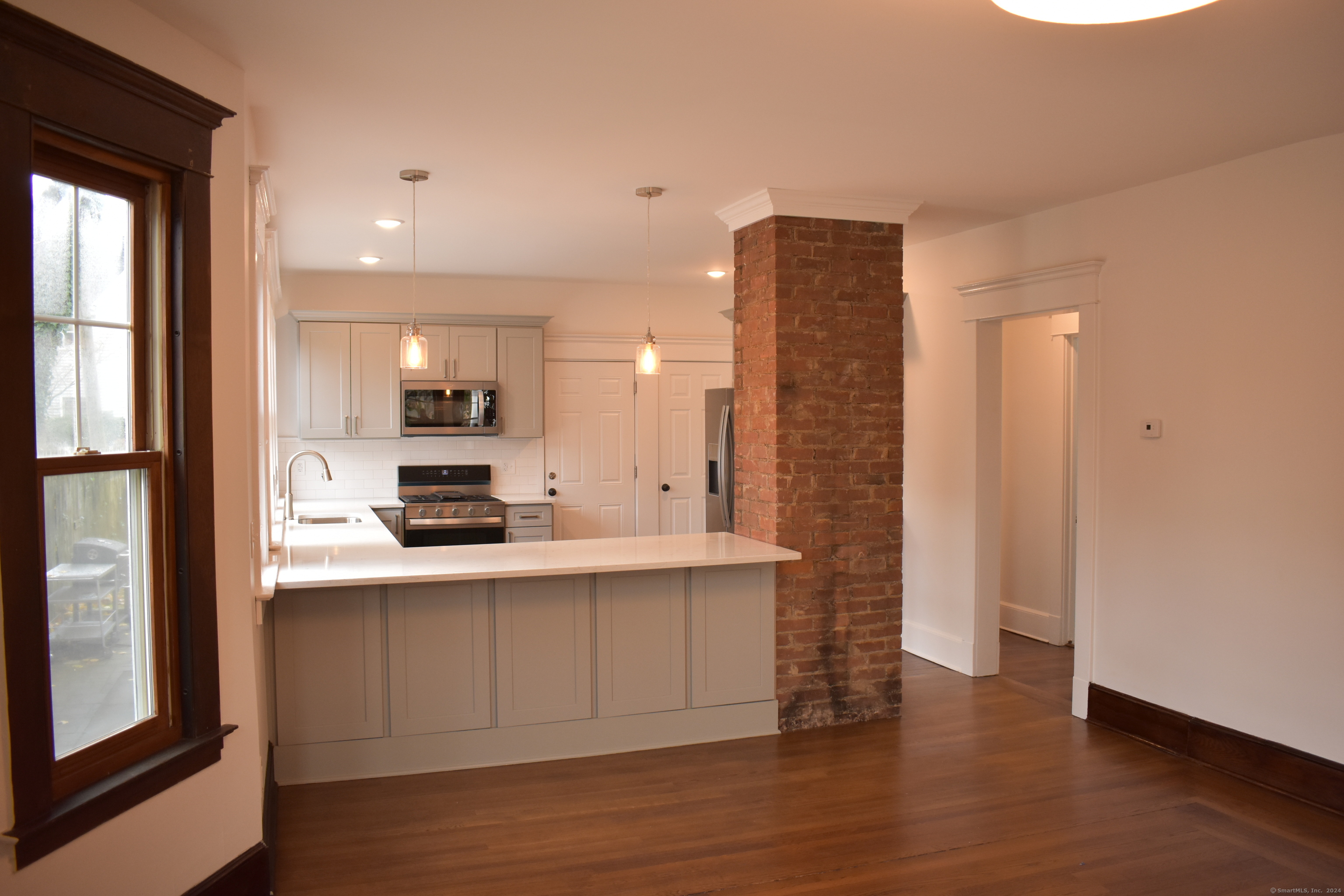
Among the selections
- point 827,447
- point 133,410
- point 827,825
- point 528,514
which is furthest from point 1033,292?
point 133,410

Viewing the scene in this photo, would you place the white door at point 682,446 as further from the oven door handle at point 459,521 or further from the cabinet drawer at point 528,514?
the oven door handle at point 459,521

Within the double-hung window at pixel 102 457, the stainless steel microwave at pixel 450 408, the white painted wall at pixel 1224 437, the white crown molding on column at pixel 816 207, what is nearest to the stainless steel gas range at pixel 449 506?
the stainless steel microwave at pixel 450 408

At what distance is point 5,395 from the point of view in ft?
6.40

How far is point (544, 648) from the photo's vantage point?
391cm

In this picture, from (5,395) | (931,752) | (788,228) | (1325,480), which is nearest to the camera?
(5,395)

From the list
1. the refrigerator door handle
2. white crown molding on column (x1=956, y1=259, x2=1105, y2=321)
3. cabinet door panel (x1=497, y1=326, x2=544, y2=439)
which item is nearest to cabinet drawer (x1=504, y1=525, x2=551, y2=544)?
cabinet door panel (x1=497, y1=326, x2=544, y2=439)

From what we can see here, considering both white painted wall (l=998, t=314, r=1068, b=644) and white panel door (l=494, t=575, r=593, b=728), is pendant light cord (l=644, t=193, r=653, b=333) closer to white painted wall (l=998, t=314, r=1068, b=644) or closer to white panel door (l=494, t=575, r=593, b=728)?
white panel door (l=494, t=575, r=593, b=728)

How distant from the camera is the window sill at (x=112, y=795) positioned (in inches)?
78.9

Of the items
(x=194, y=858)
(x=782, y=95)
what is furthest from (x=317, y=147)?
(x=194, y=858)

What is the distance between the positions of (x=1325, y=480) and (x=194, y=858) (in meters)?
→ 4.08

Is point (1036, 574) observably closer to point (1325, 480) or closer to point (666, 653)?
point (1325, 480)

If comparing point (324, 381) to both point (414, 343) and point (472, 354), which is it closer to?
point (472, 354)

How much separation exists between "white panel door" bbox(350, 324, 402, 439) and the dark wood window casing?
165 inches

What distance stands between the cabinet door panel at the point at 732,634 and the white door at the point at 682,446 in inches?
133
